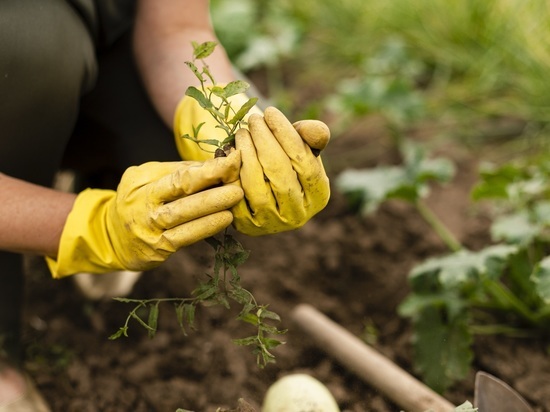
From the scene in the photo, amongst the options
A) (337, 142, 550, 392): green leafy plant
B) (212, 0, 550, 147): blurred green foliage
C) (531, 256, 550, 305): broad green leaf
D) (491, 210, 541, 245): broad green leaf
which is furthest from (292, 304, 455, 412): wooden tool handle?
(212, 0, 550, 147): blurred green foliage

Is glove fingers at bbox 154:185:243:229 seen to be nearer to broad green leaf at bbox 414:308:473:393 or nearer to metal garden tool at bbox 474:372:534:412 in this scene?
metal garden tool at bbox 474:372:534:412

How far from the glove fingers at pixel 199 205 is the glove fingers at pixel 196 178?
13mm

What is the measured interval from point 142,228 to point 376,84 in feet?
4.73

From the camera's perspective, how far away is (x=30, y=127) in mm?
1493

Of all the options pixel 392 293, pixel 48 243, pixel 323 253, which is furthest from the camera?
pixel 323 253

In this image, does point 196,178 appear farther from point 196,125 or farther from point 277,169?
point 196,125

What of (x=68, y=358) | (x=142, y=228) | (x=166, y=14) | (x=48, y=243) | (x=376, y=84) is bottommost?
(x=68, y=358)

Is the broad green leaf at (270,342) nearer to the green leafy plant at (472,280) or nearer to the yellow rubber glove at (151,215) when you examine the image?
the yellow rubber glove at (151,215)

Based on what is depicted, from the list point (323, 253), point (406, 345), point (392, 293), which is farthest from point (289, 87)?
point (406, 345)

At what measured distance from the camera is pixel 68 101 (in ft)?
5.07

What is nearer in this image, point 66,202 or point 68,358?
point 66,202

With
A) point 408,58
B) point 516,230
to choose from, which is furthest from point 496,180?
point 408,58

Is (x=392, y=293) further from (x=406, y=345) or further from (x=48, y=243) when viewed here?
(x=48, y=243)

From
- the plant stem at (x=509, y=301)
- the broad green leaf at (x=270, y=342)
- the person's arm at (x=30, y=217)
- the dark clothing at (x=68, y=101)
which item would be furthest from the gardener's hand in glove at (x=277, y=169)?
the plant stem at (x=509, y=301)
